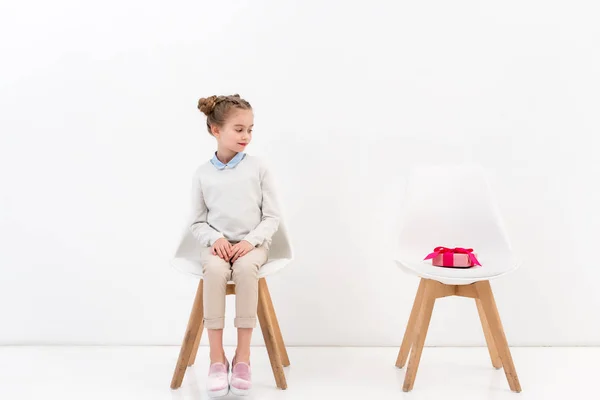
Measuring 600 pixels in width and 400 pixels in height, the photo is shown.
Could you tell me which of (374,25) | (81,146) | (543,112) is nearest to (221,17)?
(374,25)

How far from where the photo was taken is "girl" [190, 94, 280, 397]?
1851 mm

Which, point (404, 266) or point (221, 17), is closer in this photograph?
point (404, 266)

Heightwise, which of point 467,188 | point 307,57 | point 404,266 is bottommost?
point 404,266

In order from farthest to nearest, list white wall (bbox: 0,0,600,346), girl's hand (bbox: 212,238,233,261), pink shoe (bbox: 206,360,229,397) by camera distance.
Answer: white wall (bbox: 0,0,600,346), girl's hand (bbox: 212,238,233,261), pink shoe (bbox: 206,360,229,397)

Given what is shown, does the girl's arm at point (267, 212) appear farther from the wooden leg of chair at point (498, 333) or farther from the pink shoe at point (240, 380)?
the wooden leg of chair at point (498, 333)

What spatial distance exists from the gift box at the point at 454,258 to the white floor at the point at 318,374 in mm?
396

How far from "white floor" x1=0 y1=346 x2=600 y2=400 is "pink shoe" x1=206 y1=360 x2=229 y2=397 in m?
0.12

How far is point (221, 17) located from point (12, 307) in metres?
1.44

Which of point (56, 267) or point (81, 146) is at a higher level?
point (81, 146)

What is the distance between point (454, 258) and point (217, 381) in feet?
2.66

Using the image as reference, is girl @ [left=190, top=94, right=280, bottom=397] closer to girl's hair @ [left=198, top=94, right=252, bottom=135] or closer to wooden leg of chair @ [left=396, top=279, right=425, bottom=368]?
girl's hair @ [left=198, top=94, right=252, bottom=135]

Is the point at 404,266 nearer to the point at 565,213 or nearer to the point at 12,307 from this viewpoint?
the point at 565,213

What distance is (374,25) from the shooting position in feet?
7.87

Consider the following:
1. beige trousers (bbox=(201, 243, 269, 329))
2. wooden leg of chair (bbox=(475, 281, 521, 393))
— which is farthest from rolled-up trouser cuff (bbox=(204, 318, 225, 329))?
wooden leg of chair (bbox=(475, 281, 521, 393))
